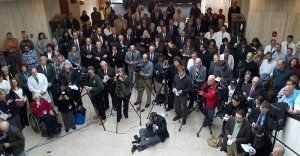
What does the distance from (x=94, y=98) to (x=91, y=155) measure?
4.96 feet

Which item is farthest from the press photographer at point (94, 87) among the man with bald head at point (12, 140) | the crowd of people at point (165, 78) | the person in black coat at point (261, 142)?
the person in black coat at point (261, 142)

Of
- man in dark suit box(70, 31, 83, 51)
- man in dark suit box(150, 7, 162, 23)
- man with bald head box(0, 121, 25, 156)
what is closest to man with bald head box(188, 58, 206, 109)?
man in dark suit box(70, 31, 83, 51)

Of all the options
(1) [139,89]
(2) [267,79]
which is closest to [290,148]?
(2) [267,79]

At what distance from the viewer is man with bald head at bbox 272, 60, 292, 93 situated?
23.8ft

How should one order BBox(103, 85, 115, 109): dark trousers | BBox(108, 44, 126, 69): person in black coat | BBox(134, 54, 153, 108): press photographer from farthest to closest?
BBox(108, 44, 126, 69): person in black coat, BBox(134, 54, 153, 108): press photographer, BBox(103, 85, 115, 109): dark trousers

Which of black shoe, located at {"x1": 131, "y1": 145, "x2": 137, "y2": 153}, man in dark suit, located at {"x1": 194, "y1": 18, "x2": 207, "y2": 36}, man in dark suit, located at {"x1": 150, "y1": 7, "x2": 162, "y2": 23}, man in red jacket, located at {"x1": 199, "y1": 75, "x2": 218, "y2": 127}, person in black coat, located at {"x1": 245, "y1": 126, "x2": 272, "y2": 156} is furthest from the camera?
man in dark suit, located at {"x1": 150, "y1": 7, "x2": 162, "y2": 23}

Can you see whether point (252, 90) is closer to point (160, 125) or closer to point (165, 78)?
point (160, 125)

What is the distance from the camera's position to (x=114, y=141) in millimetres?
7188

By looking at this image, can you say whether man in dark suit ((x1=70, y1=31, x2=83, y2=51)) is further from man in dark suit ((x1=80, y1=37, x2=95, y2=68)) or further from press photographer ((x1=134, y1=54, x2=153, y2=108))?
press photographer ((x1=134, y1=54, x2=153, y2=108))

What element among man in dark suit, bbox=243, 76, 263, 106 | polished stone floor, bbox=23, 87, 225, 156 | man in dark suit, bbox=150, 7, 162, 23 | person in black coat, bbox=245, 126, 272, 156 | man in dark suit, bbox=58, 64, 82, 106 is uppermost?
man in dark suit, bbox=150, 7, 162, 23

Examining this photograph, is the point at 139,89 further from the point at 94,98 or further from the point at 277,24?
the point at 277,24

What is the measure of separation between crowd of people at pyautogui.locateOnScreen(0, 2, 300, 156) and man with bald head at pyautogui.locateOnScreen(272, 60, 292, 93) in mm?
23

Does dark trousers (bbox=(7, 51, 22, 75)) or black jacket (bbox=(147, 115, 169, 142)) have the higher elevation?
dark trousers (bbox=(7, 51, 22, 75))

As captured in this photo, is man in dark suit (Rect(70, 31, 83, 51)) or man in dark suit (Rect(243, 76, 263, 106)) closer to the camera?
man in dark suit (Rect(243, 76, 263, 106))
